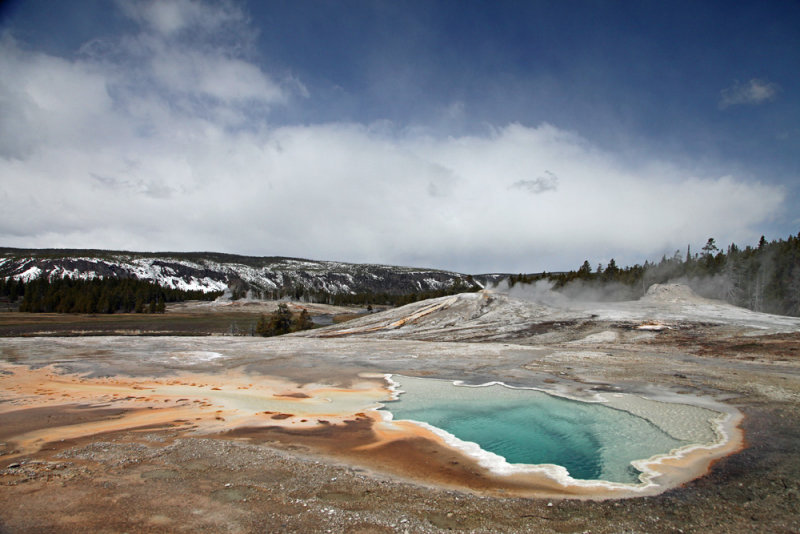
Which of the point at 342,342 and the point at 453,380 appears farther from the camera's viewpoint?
the point at 342,342

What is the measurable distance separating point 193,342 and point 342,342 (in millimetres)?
10612

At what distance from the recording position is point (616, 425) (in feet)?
36.9

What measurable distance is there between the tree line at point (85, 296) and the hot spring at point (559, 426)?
97.9 metres

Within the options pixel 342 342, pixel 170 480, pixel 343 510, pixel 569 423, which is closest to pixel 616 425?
pixel 569 423

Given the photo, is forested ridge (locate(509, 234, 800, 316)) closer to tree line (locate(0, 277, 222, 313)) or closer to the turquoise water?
the turquoise water

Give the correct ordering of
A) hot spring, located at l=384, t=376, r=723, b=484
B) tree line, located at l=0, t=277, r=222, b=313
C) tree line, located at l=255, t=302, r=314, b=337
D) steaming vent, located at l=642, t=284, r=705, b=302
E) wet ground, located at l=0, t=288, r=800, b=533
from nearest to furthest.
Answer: wet ground, located at l=0, t=288, r=800, b=533
hot spring, located at l=384, t=376, r=723, b=484
steaming vent, located at l=642, t=284, r=705, b=302
tree line, located at l=255, t=302, r=314, b=337
tree line, located at l=0, t=277, r=222, b=313

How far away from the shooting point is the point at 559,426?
1141cm

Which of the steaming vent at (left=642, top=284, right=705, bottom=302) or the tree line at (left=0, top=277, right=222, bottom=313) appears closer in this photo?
the steaming vent at (left=642, top=284, right=705, bottom=302)

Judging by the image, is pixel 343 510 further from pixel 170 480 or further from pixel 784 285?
pixel 784 285

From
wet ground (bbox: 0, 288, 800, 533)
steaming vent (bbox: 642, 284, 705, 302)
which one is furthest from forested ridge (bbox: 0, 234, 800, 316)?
wet ground (bbox: 0, 288, 800, 533)

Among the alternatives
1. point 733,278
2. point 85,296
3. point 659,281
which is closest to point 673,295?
point 733,278

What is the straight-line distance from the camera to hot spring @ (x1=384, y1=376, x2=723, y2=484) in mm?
8758

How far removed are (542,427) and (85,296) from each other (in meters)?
106

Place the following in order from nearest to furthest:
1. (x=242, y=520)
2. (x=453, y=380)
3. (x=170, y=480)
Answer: (x=242, y=520) < (x=170, y=480) < (x=453, y=380)
